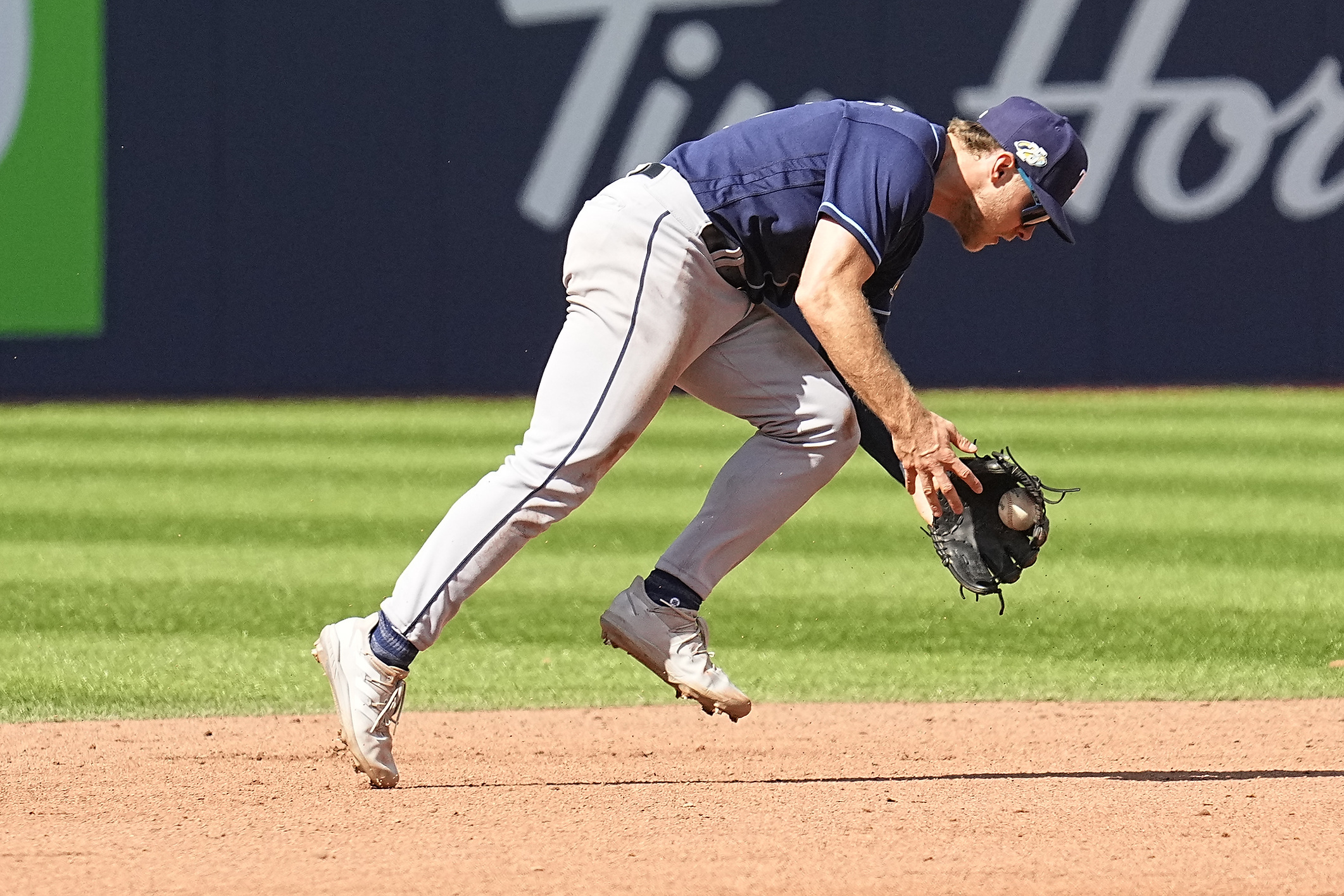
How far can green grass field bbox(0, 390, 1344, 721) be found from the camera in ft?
18.0

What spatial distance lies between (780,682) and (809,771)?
1266mm

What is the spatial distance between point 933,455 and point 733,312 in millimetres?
550

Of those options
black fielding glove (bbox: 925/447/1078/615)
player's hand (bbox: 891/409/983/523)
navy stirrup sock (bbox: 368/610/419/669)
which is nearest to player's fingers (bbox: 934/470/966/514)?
player's hand (bbox: 891/409/983/523)

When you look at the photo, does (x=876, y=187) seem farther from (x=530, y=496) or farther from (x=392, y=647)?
(x=392, y=647)

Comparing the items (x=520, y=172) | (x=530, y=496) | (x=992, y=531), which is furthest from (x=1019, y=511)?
(x=520, y=172)

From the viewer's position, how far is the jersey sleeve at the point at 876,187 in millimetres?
3469

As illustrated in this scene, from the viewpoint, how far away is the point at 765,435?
4.00 metres

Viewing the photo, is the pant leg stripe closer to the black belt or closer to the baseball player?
the baseball player

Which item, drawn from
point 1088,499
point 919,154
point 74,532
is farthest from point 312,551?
point 919,154

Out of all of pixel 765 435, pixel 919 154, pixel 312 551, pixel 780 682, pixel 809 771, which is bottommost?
pixel 312 551

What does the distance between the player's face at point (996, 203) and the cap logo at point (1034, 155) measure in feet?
0.08

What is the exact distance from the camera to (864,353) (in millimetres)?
3453

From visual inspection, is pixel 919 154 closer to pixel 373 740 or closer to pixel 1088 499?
pixel 373 740

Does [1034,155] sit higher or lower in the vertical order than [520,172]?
higher
